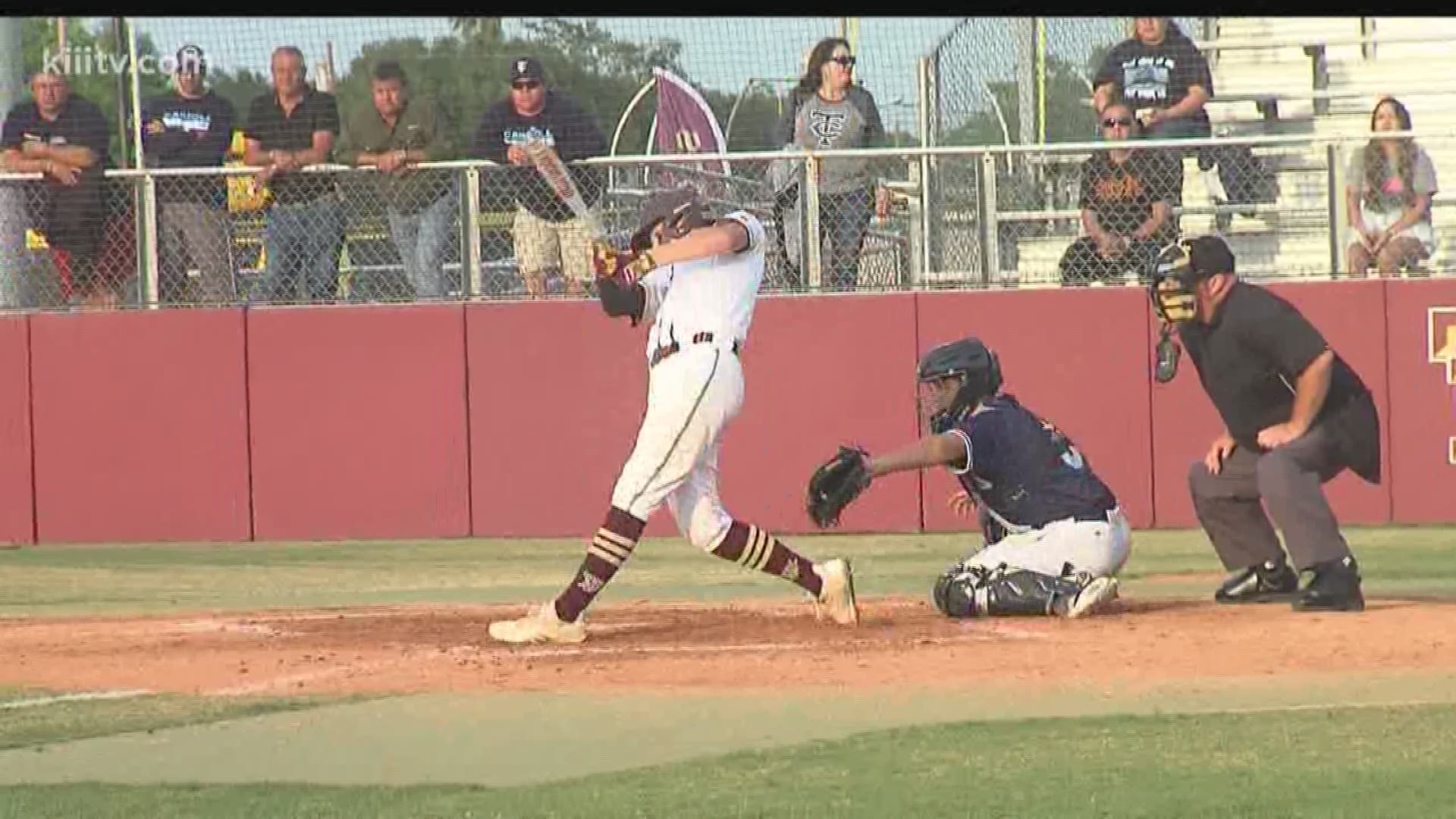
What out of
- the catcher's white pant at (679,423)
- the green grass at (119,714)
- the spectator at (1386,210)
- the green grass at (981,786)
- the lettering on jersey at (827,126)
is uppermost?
the lettering on jersey at (827,126)

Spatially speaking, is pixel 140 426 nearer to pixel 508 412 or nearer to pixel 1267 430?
pixel 508 412

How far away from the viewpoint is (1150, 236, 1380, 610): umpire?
1095cm

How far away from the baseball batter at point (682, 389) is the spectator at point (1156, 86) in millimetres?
7536

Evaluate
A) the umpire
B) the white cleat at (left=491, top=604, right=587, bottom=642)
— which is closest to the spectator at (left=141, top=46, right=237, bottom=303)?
the white cleat at (left=491, top=604, right=587, bottom=642)

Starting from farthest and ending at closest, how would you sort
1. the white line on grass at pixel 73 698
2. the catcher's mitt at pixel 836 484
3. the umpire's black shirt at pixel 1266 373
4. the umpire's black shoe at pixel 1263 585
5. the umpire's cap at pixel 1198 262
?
the umpire's black shoe at pixel 1263 585 → the umpire's cap at pixel 1198 262 → the umpire's black shirt at pixel 1266 373 → the catcher's mitt at pixel 836 484 → the white line on grass at pixel 73 698

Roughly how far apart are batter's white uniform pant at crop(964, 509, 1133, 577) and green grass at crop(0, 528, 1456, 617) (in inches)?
61.1

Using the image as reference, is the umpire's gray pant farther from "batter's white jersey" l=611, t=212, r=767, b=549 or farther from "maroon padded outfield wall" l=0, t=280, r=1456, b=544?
"maroon padded outfield wall" l=0, t=280, r=1456, b=544

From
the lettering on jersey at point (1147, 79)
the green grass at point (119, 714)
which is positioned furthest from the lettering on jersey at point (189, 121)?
the green grass at point (119, 714)

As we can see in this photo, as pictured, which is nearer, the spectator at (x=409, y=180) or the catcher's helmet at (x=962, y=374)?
the catcher's helmet at (x=962, y=374)

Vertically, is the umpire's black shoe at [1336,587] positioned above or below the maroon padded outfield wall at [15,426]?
below

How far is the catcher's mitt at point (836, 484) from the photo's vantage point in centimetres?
1078

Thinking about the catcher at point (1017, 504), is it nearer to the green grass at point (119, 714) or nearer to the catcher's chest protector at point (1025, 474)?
the catcher's chest protector at point (1025, 474)

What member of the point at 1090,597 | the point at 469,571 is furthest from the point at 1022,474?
the point at 469,571

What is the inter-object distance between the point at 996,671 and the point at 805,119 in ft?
28.9
